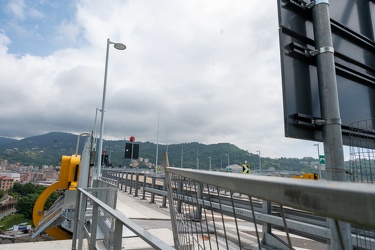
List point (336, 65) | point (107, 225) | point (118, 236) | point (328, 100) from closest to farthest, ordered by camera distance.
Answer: point (118, 236), point (328, 100), point (336, 65), point (107, 225)

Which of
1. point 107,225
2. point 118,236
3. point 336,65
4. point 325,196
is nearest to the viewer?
point 325,196

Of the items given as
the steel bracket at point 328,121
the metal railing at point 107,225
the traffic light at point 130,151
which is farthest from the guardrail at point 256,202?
the traffic light at point 130,151

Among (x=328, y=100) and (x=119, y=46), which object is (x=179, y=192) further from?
(x=119, y=46)

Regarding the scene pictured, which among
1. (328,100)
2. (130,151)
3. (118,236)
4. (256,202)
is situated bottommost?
(118,236)

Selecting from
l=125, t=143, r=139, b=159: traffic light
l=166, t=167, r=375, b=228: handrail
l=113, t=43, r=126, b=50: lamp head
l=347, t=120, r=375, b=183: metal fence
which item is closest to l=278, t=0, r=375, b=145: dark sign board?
l=347, t=120, r=375, b=183: metal fence

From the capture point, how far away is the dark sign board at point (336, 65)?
9.52ft

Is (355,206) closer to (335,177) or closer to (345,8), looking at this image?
(335,177)

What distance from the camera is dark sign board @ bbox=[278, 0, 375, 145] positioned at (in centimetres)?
290

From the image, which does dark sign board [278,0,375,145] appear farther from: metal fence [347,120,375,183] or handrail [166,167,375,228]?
handrail [166,167,375,228]

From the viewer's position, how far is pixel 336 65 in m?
3.17

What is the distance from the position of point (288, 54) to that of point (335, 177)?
4.56ft

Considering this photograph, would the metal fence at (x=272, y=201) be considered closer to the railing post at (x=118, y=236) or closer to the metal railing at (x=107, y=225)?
the metal railing at (x=107, y=225)

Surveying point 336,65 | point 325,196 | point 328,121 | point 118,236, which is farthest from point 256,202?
point 325,196

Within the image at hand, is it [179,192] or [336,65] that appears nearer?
[179,192]
